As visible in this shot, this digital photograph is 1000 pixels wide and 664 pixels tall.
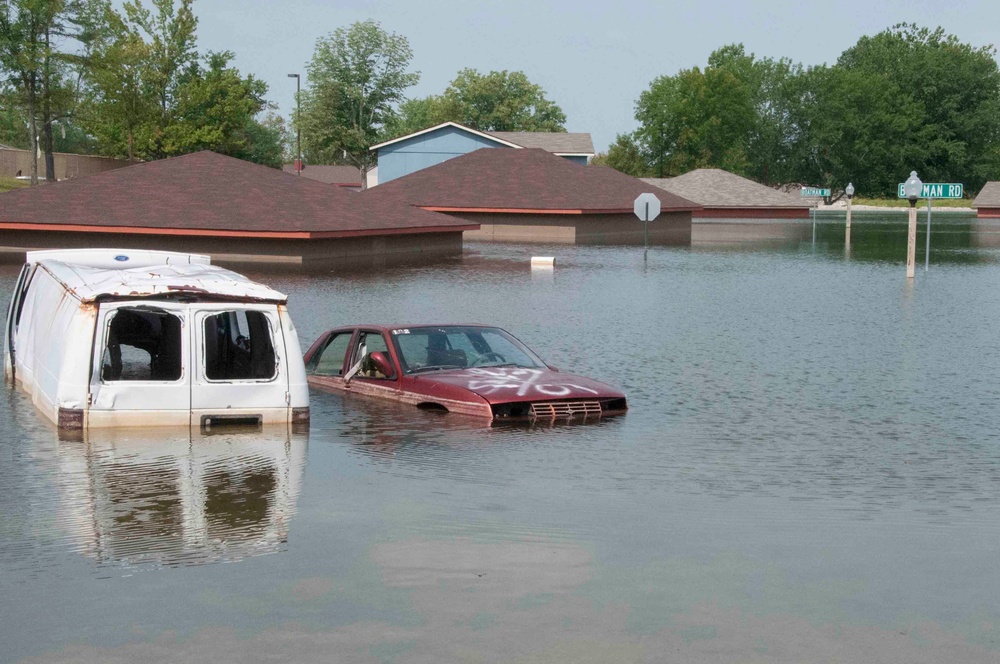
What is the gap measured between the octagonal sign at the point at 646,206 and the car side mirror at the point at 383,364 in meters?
41.4

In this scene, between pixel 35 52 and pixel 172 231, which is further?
pixel 35 52

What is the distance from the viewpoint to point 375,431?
15.2 metres

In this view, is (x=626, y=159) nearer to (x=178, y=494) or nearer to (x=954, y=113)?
(x=954, y=113)

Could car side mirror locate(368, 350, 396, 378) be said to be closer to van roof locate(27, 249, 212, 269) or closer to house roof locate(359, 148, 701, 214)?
van roof locate(27, 249, 212, 269)

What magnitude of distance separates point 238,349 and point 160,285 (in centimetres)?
211

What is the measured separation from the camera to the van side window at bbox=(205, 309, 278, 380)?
14.5m

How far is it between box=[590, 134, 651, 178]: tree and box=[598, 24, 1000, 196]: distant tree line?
0.83 meters

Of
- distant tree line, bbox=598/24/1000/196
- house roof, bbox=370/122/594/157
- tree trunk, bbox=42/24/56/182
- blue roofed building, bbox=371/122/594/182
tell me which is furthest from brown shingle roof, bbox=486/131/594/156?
tree trunk, bbox=42/24/56/182

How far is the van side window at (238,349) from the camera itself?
14547 mm

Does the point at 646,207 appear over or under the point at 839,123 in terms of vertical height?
under

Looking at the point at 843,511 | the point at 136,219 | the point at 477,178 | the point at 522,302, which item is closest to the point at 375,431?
the point at 843,511

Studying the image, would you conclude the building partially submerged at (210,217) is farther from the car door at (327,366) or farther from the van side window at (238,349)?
the van side window at (238,349)

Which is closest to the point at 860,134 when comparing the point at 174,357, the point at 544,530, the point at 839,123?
the point at 839,123

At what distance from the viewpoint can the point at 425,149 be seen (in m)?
101
